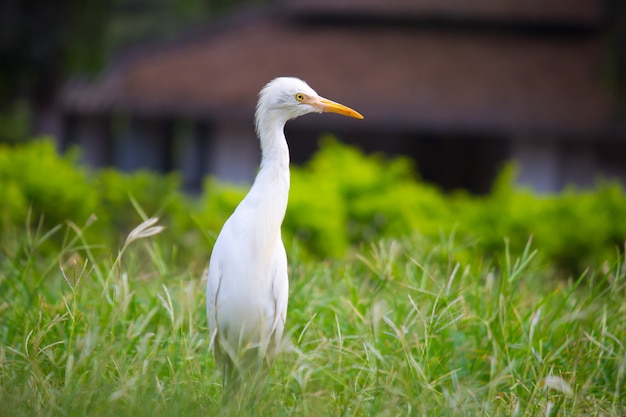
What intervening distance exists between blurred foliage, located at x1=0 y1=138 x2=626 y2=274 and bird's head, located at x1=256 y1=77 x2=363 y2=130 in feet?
10.3

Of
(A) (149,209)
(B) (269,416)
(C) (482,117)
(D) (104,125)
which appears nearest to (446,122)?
(C) (482,117)

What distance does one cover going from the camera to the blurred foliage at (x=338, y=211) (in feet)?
22.3

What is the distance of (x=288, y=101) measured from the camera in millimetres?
3289

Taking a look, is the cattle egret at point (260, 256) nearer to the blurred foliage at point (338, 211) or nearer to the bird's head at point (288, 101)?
the bird's head at point (288, 101)

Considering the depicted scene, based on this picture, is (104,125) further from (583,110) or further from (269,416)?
(269,416)

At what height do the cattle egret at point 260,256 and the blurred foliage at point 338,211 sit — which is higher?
the cattle egret at point 260,256

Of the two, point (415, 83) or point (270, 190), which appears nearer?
point (270, 190)

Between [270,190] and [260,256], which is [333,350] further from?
[270,190]

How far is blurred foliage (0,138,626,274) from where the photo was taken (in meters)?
6.80

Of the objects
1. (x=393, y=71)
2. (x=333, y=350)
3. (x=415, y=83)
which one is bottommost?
(x=333, y=350)

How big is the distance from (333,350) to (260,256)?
2.09 ft

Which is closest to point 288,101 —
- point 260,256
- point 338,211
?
point 260,256

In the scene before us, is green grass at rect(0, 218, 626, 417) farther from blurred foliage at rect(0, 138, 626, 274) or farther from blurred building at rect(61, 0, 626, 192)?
blurred building at rect(61, 0, 626, 192)

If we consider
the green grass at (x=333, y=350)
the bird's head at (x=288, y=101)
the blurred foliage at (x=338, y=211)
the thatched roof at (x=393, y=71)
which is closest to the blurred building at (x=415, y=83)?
the thatched roof at (x=393, y=71)
